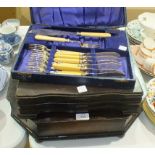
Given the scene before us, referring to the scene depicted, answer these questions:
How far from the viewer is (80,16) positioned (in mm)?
1022

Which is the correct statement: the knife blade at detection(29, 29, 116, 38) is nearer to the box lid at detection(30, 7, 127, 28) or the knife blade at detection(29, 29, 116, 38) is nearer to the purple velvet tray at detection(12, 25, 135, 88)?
the purple velvet tray at detection(12, 25, 135, 88)

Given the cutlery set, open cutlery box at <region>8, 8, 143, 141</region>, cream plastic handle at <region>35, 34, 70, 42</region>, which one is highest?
cream plastic handle at <region>35, 34, 70, 42</region>

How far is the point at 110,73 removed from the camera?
698mm

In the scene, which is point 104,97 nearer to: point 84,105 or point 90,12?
point 84,105

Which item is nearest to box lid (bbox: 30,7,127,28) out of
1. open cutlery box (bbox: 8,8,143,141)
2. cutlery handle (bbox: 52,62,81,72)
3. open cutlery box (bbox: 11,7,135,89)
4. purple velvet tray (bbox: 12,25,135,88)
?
open cutlery box (bbox: 11,7,135,89)

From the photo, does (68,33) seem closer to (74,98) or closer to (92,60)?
(92,60)

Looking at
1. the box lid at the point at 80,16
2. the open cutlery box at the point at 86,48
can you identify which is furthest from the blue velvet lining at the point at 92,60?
the box lid at the point at 80,16

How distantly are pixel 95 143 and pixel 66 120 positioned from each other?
0.36 feet

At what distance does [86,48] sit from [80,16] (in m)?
0.27

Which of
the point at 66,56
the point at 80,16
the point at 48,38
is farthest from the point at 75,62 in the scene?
the point at 80,16

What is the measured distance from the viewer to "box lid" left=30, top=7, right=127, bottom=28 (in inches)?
39.1

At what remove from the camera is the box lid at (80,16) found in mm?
992
